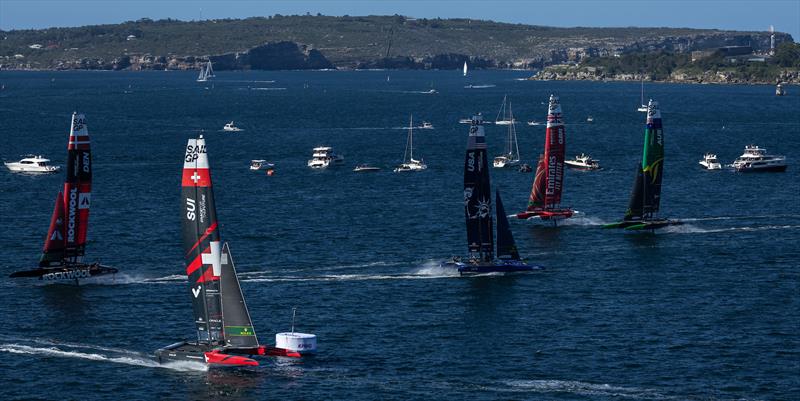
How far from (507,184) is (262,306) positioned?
256 ft

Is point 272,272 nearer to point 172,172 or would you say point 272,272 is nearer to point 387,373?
point 387,373

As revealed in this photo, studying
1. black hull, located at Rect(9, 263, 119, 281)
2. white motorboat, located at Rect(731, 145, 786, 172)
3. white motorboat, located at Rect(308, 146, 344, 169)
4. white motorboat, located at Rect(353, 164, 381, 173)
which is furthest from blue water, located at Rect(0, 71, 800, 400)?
white motorboat, located at Rect(308, 146, 344, 169)

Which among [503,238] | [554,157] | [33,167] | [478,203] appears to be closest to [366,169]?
[33,167]

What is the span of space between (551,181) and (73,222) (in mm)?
47686

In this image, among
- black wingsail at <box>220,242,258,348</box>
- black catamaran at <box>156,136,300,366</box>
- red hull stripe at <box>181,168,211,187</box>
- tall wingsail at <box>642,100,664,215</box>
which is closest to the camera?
red hull stripe at <box>181,168,211,187</box>

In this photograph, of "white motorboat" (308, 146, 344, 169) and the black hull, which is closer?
the black hull

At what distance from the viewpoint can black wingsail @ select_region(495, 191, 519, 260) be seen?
99.5 m

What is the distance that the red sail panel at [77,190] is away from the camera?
9681 cm

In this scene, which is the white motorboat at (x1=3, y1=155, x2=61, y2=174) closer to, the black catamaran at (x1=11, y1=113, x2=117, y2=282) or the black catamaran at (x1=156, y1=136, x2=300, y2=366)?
the black catamaran at (x1=11, y1=113, x2=117, y2=282)

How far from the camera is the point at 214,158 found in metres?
196

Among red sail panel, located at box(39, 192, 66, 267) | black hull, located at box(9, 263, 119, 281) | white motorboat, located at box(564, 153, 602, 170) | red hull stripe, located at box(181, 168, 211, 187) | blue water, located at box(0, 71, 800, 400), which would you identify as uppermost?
red hull stripe, located at box(181, 168, 211, 187)

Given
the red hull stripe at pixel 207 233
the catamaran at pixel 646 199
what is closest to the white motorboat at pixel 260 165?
the catamaran at pixel 646 199

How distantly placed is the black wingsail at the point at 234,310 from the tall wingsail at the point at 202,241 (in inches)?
13.3

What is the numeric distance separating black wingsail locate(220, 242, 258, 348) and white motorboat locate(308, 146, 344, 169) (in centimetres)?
10902
